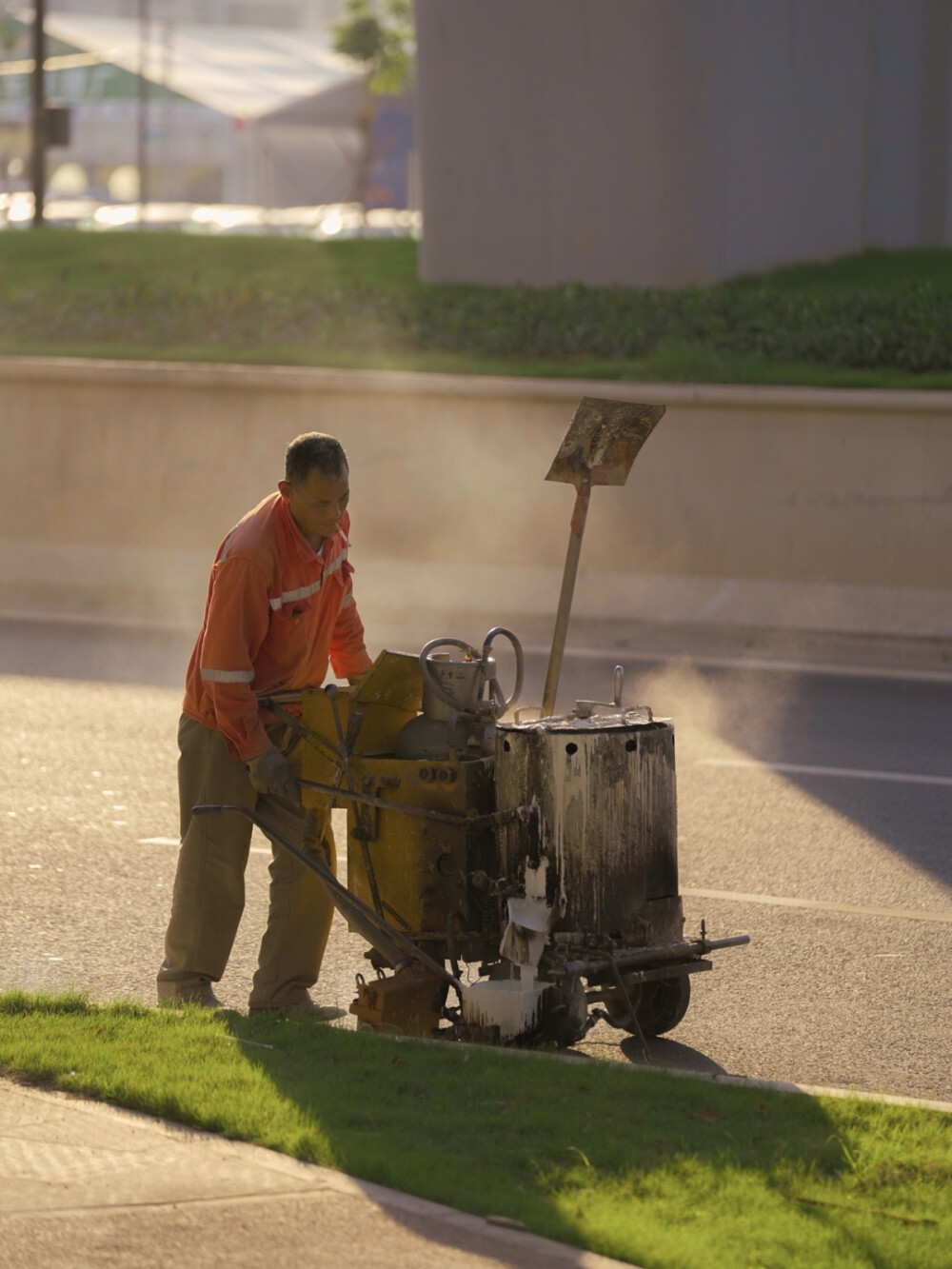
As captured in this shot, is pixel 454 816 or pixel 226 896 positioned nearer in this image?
pixel 454 816

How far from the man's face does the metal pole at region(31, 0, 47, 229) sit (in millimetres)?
22021

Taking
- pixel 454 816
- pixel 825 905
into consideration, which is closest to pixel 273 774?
pixel 454 816

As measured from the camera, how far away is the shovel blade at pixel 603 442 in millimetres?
5750

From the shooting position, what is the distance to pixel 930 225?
2123 cm

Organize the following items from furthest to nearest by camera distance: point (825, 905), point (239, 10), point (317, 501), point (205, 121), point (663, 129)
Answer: point (239, 10) → point (205, 121) → point (663, 129) → point (825, 905) → point (317, 501)

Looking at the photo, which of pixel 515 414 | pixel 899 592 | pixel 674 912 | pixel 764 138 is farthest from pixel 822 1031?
pixel 764 138

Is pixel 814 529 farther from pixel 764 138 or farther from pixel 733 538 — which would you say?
pixel 764 138

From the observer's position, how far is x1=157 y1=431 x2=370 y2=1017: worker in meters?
5.64

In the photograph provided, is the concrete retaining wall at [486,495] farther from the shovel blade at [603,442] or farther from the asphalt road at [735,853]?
the shovel blade at [603,442]

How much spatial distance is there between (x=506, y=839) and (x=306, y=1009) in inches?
36.9

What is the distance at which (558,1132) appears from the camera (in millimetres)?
4586

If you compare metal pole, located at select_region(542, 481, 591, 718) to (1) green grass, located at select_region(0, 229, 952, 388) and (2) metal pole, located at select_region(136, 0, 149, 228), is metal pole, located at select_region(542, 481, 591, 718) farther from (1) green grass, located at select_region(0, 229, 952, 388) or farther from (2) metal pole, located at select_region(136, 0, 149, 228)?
(2) metal pole, located at select_region(136, 0, 149, 228)

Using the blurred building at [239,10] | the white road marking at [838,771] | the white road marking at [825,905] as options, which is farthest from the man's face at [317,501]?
the blurred building at [239,10]

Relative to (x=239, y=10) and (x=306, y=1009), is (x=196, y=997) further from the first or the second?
(x=239, y=10)
